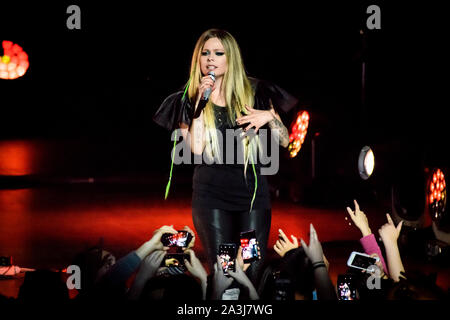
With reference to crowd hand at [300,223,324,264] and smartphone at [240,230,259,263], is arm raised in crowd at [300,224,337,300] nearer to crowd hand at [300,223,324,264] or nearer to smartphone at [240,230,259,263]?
crowd hand at [300,223,324,264]

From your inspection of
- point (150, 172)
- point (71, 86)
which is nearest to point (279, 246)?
point (150, 172)

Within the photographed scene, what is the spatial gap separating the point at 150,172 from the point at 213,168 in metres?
7.66

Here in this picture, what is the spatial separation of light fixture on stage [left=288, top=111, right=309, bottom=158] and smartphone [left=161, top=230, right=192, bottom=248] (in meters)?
3.06

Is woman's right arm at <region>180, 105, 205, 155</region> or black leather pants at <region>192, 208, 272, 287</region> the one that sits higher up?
woman's right arm at <region>180, 105, 205, 155</region>

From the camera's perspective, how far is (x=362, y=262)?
116 inches

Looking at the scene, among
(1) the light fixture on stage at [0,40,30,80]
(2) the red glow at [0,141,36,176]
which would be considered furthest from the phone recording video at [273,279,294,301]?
(1) the light fixture on stage at [0,40,30,80]

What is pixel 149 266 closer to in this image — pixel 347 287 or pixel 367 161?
pixel 347 287

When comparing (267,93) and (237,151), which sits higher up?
(267,93)

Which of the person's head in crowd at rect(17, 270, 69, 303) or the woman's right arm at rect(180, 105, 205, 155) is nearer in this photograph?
the person's head in crowd at rect(17, 270, 69, 303)

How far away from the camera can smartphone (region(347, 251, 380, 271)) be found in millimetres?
2934
